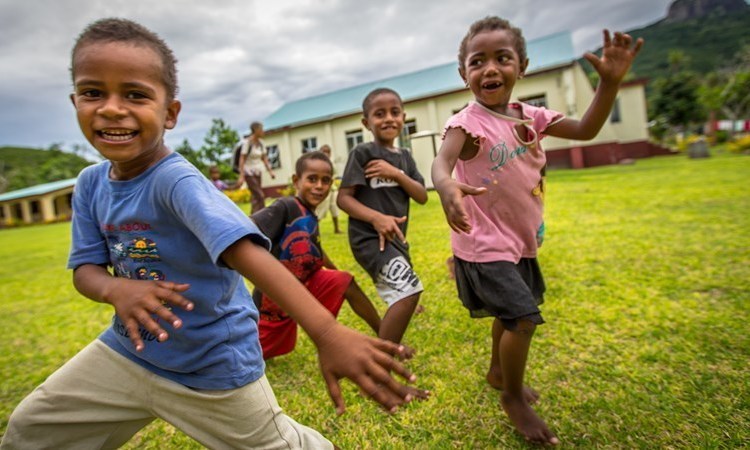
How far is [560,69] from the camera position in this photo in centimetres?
1642

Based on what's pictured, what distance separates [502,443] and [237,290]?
4.10ft

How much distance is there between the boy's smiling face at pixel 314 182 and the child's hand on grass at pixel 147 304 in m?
1.67

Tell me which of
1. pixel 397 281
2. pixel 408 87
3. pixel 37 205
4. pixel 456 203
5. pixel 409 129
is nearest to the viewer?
pixel 456 203

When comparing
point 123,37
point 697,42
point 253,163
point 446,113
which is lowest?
point 123,37

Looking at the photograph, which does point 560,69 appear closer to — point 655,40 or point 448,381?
point 448,381

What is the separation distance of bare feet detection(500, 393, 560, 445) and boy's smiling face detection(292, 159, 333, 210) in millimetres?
1547

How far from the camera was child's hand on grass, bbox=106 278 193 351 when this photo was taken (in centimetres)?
100

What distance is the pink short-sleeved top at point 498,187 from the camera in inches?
75.5

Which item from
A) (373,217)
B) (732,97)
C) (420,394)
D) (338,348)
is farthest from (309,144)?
(732,97)

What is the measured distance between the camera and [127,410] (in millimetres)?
1427

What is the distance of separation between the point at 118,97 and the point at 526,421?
1.88 meters

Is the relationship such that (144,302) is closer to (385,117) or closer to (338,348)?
(338,348)

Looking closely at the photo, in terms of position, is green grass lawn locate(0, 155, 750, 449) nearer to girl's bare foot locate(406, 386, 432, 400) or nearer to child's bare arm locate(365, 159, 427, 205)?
girl's bare foot locate(406, 386, 432, 400)

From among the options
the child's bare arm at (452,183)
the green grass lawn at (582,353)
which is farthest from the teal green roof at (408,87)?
the child's bare arm at (452,183)
